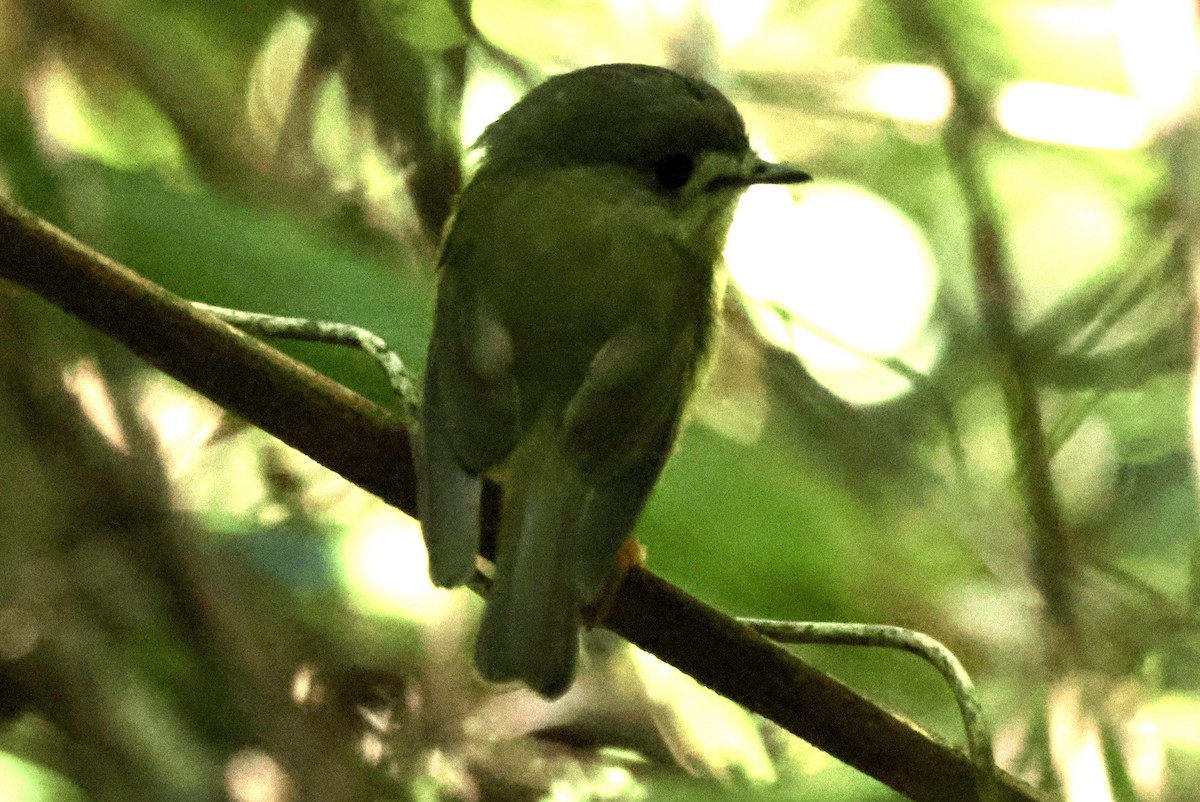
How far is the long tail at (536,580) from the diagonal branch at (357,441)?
96 mm

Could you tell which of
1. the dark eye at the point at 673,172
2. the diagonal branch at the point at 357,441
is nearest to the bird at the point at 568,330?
the dark eye at the point at 673,172

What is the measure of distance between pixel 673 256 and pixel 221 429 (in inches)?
29.5

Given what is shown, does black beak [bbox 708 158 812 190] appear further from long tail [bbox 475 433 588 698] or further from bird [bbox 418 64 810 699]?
long tail [bbox 475 433 588 698]

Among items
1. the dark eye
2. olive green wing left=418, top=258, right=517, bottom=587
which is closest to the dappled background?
olive green wing left=418, top=258, right=517, bottom=587

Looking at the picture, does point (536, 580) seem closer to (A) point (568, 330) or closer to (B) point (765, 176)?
(A) point (568, 330)

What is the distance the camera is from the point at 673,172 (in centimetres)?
198

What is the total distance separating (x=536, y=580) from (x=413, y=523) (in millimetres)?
765

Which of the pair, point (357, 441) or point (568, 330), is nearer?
point (357, 441)

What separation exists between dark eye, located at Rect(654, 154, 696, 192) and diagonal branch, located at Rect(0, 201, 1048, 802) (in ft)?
2.35

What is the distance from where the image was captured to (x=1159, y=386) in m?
2.61

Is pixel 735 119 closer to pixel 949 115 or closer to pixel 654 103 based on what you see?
pixel 654 103

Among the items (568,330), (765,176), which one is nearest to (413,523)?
(568,330)

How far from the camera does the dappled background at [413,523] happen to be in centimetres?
179

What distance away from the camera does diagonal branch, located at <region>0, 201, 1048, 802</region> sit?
3.88ft
